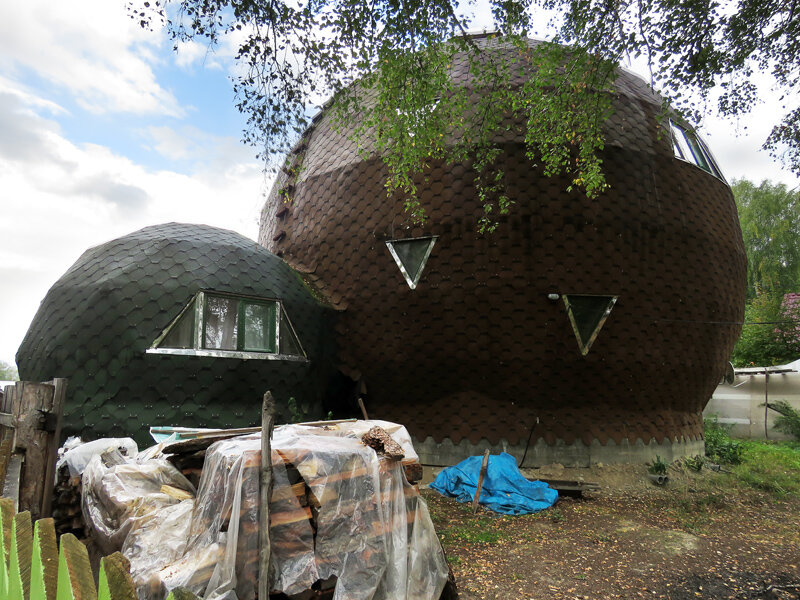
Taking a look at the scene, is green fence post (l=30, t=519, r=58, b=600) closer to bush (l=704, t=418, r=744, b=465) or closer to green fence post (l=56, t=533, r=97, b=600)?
green fence post (l=56, t=533, r=97, b=600)

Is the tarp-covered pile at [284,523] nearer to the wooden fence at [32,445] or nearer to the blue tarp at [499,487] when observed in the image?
the wooden fence at [32,445]

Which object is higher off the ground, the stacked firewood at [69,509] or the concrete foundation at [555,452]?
the stacked firewood at [69,509]

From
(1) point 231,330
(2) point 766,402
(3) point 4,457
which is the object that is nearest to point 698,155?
(1) point 231,330

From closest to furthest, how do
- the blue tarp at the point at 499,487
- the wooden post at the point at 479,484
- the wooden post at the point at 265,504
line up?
the wooden post at the point at 265,504 < the wooden post at the point at 479,484 < the blue tarp at the point at 499,487

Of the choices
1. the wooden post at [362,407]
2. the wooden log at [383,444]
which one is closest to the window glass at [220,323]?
the wooden post at [362,407]

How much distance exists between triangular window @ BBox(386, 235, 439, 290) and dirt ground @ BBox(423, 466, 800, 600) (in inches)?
152

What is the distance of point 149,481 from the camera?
3771 mm

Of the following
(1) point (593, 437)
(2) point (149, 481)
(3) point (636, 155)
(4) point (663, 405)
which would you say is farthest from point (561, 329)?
(2) point (149, 481)

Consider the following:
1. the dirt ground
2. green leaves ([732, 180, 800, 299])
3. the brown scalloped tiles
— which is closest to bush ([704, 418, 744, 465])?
the brown scalloped tiles

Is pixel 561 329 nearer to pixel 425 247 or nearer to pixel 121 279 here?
pixel 425 247

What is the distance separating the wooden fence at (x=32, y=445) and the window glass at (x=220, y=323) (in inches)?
155

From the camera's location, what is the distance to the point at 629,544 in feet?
19.5

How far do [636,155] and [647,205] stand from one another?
988mm

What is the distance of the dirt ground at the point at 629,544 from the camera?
471 centimetres
